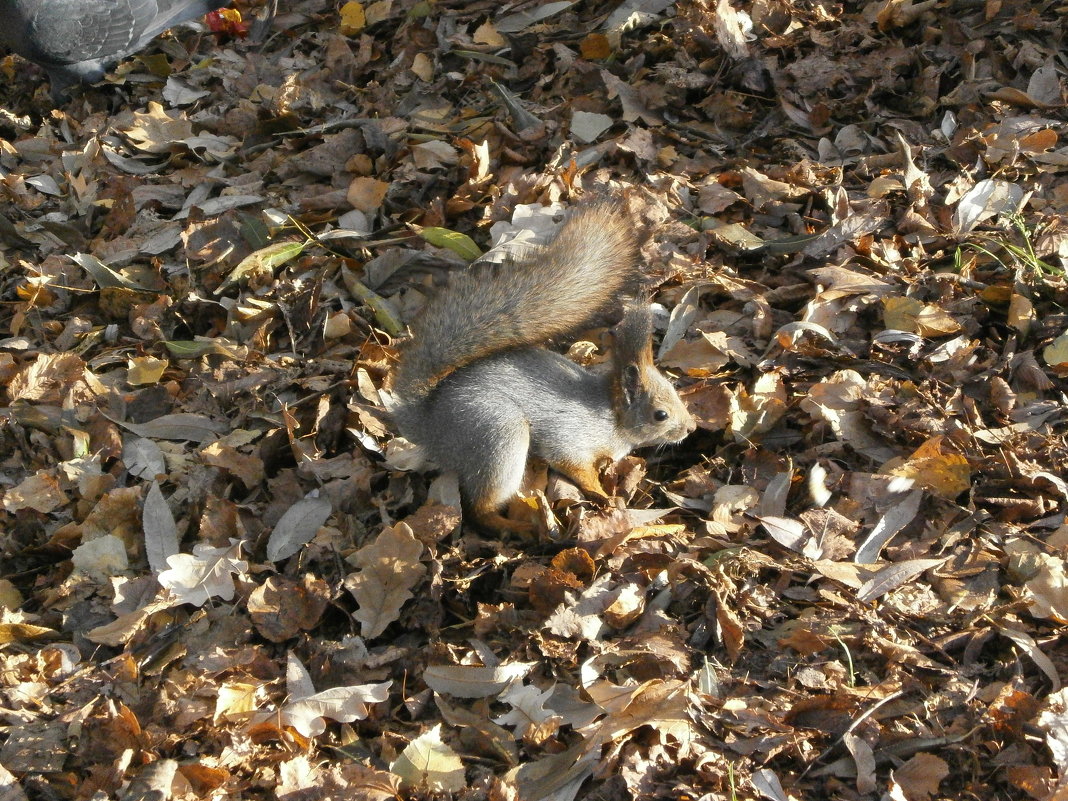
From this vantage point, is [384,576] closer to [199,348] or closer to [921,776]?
[199,348]

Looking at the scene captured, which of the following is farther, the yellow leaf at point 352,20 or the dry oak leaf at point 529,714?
the yellow leaf at point 352,20

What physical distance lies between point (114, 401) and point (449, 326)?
133cm

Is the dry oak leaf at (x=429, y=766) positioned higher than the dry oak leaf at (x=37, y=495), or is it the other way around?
the dry oak leaf at (x=37, y=495)

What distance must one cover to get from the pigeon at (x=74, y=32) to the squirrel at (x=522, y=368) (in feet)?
9.51

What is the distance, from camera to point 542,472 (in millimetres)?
3229

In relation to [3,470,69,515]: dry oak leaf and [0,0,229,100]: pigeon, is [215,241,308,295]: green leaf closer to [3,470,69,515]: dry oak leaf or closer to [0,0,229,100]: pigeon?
[3,470,69,515]: dry oak leaf

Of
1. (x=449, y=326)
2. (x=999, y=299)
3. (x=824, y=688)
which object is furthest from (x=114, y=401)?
(x=999, y=299)

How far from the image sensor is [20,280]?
3.92 metres

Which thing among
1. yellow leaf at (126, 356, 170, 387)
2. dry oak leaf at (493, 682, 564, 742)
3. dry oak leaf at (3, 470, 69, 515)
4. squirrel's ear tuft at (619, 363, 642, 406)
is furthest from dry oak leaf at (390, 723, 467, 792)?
yellow leaf at (126, 356, 170, 387)

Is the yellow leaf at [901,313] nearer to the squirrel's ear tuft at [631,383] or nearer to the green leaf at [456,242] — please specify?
the squirrel's ear tuft at [631,383]

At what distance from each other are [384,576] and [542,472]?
28.8 inches

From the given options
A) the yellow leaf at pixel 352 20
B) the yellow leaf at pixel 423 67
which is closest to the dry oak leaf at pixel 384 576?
the yellow leaf at pixel 423 67

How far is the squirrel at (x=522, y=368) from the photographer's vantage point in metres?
2.98

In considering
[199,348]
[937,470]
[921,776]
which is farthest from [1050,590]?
[199,348]
